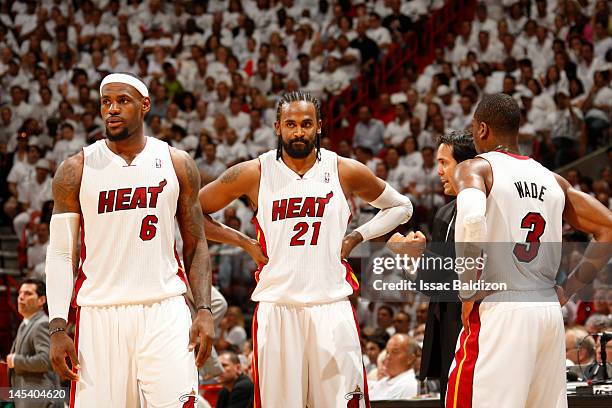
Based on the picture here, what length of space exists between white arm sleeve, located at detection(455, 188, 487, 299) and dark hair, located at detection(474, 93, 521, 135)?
0.52 meters

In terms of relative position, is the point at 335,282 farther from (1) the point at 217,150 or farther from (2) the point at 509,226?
(1) the point at 217,150

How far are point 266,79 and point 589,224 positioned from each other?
1155 centimetres

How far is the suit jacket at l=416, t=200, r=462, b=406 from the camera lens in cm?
598

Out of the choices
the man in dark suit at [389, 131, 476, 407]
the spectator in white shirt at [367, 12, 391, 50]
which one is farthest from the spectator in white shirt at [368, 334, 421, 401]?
the spectator in white shirt at [367, 12, 391, 50]

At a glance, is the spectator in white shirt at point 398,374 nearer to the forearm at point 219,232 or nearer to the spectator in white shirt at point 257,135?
the forearm at point 219,232

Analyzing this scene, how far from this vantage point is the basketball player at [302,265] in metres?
5.57

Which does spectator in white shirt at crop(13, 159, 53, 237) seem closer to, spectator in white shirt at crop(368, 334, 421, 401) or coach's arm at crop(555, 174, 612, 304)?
spectator in white shirt at crop(368, 334, 421, 401)

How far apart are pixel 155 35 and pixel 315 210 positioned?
496 inches

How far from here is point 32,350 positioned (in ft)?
27.5

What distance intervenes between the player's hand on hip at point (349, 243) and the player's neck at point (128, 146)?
1.39 m

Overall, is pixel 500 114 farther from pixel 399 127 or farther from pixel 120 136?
pixel 399 127

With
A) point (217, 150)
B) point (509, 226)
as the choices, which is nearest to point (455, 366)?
point (509, 226)

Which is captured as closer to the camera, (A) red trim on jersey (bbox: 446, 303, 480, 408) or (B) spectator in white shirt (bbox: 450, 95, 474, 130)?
(A) red trim on jersey (bbox: 446, 303, 480, 408)

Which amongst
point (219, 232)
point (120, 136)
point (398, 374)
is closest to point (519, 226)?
point (219, 232)
